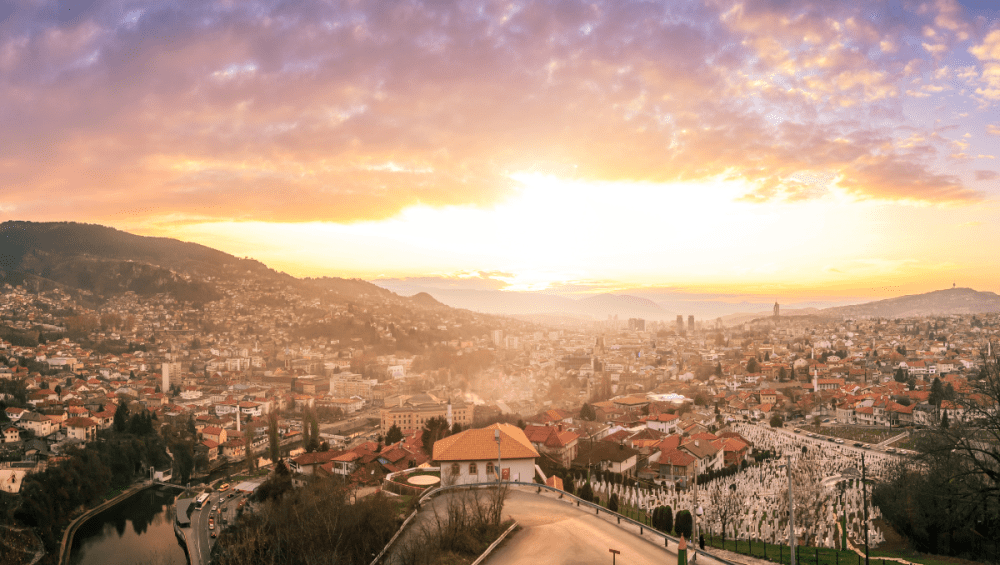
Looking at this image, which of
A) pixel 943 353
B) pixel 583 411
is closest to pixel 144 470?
pixel 583 411

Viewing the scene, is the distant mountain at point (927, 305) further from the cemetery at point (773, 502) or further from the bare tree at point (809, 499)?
the bare tree at point (809, 499)

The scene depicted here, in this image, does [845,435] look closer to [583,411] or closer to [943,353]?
[583,411]

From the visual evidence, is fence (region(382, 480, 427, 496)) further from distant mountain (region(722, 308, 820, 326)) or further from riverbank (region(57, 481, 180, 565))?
distant mountain (region(722, 308, 820, 326))

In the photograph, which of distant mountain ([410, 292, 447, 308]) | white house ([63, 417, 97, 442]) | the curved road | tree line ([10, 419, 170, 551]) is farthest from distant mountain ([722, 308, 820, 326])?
white house ([63, 417, 97, 442])

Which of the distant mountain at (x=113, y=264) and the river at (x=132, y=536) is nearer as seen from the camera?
the river at (x=132, y=536)

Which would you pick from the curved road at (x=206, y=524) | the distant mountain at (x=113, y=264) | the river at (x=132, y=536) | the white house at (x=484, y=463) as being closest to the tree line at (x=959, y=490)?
the white house at (x=484, y=463)

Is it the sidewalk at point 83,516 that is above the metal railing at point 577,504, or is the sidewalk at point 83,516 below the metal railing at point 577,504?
below

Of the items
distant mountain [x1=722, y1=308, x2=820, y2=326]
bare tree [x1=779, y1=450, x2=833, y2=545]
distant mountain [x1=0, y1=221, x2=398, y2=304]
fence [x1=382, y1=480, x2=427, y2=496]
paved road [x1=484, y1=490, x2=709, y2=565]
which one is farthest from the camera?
distant mountain [x1=722, y1=308, x2=820, y2=326]
